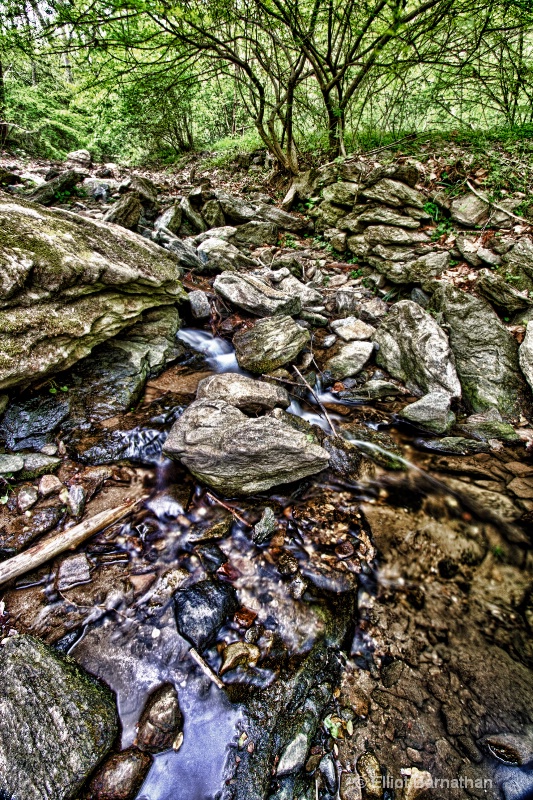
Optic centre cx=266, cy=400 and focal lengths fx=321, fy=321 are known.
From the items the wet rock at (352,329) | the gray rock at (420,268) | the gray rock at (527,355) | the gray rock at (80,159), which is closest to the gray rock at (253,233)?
the gray rock at (420,268)

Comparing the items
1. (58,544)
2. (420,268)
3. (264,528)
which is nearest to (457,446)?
(264,528)

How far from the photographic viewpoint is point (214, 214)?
7863 millimetres

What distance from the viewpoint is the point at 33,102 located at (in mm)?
10117

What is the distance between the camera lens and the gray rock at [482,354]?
14.9ft

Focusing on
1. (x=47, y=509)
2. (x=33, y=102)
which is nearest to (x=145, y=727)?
(x=47, y=509)

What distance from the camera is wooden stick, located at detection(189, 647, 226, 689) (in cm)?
221

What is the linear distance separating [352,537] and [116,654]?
2.18 metres

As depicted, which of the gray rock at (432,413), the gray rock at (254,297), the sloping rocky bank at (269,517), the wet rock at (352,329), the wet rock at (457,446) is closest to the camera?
the sloping rocky bank at (269,517)

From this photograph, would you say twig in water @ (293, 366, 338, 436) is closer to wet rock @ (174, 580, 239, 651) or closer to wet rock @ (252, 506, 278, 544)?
wet rock @ (252, 506, 278, 544)

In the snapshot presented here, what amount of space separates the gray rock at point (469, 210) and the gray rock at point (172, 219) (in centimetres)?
583

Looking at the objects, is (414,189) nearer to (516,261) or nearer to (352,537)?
(516,261)

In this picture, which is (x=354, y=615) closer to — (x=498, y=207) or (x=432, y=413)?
(x=432, y=413)

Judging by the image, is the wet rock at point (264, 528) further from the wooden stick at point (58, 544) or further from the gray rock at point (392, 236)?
the gray rock at point (392, 236)

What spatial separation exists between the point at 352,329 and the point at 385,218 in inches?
109
